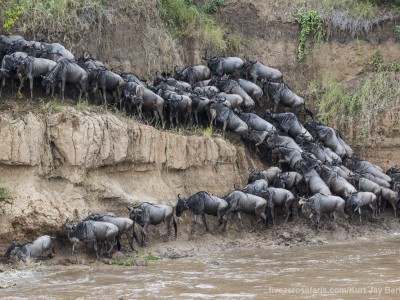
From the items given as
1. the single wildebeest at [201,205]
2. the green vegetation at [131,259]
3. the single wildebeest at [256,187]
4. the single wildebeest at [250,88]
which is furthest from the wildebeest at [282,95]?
the green vegetation at [131,259]

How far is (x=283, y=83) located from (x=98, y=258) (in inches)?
403

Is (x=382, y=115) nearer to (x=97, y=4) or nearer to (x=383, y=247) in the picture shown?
(x=383, y=247)

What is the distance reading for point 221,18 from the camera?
27.0 meters

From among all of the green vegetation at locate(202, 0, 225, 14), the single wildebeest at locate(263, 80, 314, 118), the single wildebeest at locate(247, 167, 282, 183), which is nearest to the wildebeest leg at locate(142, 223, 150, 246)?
the single wildebeest at locate(247, 167, 282, 183)

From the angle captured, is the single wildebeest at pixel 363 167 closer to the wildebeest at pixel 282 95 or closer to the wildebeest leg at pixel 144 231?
the wildebeest at pixel 282 95

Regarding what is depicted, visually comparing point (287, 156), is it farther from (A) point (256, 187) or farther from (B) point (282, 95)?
(B) point (282, 95)

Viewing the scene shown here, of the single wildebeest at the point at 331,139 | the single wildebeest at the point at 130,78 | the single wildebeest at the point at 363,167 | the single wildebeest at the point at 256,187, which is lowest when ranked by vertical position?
the single wildebeest at the point at 256,187

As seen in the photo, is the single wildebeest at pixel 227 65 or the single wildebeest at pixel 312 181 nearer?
the single wildebeest at pixel 312 181

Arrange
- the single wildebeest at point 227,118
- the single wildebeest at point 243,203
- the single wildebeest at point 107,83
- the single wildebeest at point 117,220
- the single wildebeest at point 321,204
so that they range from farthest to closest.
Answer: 1. the single wildebeest at point 227,118
2. the single wildebeest at point 321,204
3. the single wildebeest at point 107,83
4. the single wildebeest at point 243,203
5. the single wildebeest at point 117,220

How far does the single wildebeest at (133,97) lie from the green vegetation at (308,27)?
8.59 meters

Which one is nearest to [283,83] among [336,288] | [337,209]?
[337,209]

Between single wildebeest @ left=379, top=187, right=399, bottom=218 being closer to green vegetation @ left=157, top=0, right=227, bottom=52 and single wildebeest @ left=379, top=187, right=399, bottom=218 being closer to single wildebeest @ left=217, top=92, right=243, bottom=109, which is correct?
single wildebeest @ left=217, top=92, right=243, bottom=109

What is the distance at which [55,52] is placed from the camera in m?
19.4

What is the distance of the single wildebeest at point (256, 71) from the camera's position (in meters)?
24.1
